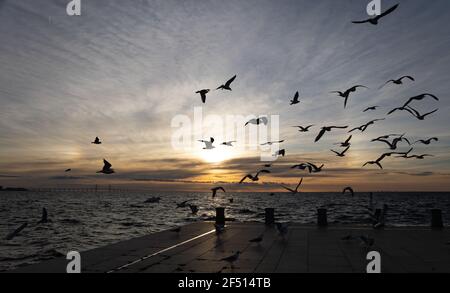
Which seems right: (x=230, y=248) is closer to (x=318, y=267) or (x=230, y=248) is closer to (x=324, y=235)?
(x=318, y=267)

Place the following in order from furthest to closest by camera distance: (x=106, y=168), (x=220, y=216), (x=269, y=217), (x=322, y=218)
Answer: (x=269, y=217) < (x=220, y=216) < (x=322, y=218) < (x=106, y=168)

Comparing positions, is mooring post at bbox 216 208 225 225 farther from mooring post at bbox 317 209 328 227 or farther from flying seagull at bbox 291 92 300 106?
flying seagull at bbox 291 92 300 106

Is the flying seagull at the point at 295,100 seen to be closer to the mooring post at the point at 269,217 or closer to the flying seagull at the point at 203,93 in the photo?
the flying seagull at the point at 203,93

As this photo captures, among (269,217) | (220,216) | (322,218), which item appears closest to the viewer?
(322,218)

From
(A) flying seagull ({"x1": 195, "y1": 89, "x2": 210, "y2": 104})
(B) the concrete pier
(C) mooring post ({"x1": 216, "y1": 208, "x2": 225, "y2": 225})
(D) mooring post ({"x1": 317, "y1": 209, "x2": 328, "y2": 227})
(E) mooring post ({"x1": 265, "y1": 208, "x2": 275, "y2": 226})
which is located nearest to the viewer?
(B) the concrete pier

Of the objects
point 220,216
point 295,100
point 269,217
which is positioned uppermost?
point 295,100

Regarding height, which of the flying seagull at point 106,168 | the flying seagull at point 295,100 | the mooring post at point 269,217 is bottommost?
the mooring post at point 269,217

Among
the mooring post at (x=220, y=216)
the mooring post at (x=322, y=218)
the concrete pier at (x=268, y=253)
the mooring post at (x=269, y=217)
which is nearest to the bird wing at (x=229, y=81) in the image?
the concrete pier at (x=268, y=253)

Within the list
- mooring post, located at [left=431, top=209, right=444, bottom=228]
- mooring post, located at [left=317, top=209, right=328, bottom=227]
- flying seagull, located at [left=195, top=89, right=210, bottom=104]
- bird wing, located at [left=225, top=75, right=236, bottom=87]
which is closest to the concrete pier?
mooring post, located at [left=431, top=209, right=444, bottom=228]

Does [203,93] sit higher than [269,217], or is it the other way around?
[203,93]

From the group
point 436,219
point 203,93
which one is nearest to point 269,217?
point 436,219

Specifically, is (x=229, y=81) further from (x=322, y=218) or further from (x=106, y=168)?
(x=322, y=218)
